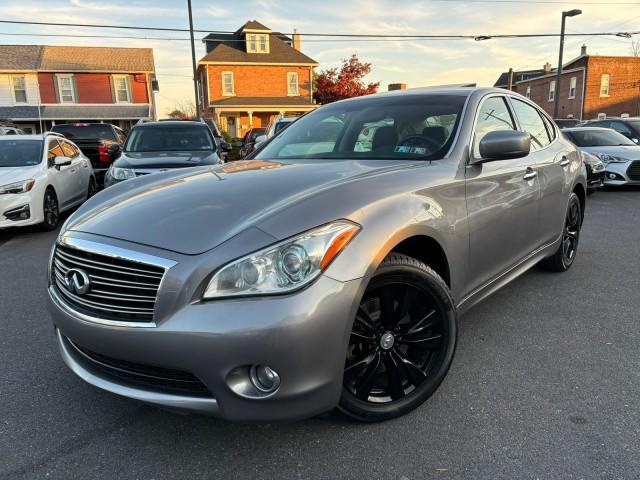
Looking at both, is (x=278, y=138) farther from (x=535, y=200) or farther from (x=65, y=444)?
(x=65, y=444)

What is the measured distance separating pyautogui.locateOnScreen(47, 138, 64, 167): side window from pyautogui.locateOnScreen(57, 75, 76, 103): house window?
26.3m

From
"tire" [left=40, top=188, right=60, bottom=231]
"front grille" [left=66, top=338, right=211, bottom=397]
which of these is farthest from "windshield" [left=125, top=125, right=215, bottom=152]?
"front grille" [left=66, top=338, right=211, bottom=397]

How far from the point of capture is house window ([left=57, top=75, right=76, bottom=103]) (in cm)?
3121

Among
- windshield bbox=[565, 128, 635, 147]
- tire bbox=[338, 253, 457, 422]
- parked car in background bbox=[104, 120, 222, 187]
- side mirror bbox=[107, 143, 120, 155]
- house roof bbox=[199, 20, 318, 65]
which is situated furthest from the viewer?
house roof bbox=[199, 20, 318, 65]

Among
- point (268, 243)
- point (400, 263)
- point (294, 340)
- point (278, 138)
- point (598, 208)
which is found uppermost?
point (278, 138)

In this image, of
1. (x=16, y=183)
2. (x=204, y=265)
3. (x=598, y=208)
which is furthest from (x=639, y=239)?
(x=16, y=183)

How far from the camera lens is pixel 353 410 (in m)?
2.29

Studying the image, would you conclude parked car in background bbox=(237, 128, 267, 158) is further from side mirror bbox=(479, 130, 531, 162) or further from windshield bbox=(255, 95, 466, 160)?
side mirror bbox=(479, 130, 531, 162)

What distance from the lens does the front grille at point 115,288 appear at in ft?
6.59

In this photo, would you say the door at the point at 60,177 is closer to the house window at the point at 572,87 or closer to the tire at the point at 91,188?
the tire at the point at 91,188

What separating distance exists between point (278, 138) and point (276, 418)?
8.52 feet

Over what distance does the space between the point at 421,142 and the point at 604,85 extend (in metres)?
38.9

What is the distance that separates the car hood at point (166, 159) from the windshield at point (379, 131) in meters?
4.08

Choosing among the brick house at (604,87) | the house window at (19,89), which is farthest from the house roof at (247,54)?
the brick house at (604,87)
